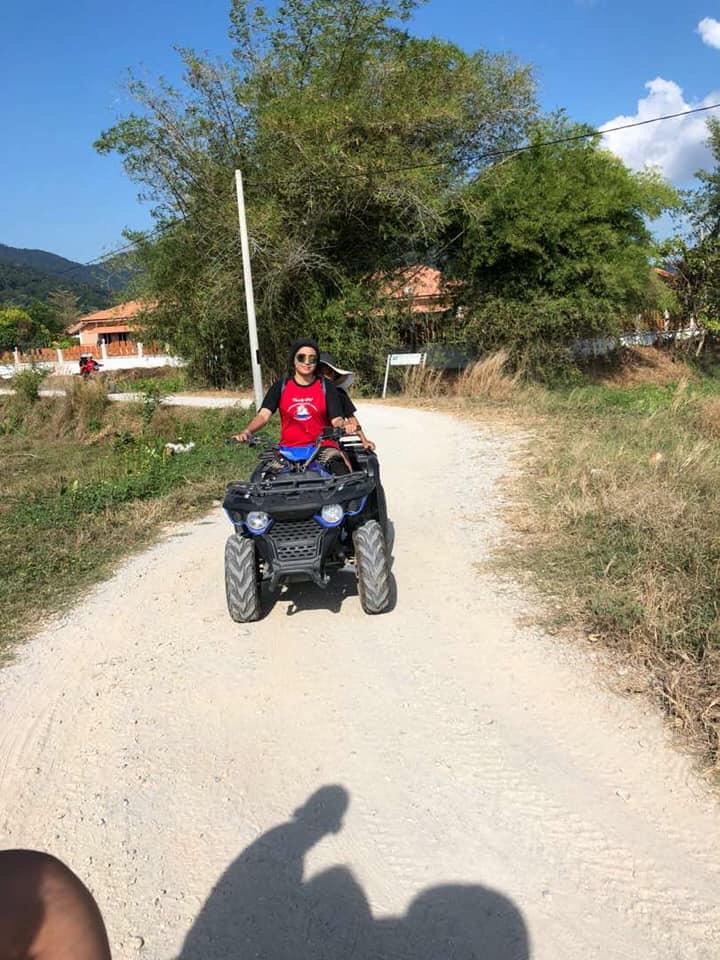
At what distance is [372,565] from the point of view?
4418mm

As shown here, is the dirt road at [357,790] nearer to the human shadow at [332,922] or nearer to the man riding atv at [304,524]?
the human shadow at [332,922]

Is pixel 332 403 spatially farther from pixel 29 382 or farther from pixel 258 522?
pixel 29 382

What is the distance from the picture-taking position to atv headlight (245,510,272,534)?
4.21 meters

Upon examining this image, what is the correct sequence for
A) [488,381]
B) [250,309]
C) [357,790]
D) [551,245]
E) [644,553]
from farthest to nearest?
[551,245] → [488,381] → [250,309] → [644,553] → [357,790]

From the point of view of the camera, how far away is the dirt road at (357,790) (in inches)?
86.5

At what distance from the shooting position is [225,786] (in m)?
2.92

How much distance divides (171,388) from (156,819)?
893 inches

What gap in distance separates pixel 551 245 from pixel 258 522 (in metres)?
16.9

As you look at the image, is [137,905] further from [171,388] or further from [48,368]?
[171,388]

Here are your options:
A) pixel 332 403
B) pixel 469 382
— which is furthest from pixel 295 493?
pixel 469 382

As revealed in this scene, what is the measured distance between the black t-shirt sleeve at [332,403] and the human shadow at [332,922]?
3.23 metres

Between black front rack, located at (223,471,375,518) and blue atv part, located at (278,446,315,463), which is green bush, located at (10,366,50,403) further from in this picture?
black front rack, located at (223,471,375,518)

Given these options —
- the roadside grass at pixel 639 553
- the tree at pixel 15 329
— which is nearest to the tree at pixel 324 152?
the roadside grass at pixel 639 553

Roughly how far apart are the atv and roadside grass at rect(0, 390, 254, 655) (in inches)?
63.3
